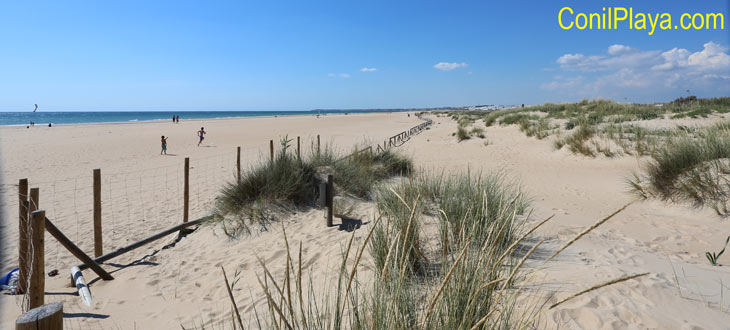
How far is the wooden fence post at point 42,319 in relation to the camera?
149 cm

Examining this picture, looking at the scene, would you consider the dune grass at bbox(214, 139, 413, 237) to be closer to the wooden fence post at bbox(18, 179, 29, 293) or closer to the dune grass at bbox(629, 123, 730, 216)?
the wooden fence post at bbox(18, 179, 29, 293)

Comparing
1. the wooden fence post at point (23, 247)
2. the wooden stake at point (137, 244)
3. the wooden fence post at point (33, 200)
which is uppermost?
the wooden fence post at point (33, 200)

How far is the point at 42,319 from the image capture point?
1513mm

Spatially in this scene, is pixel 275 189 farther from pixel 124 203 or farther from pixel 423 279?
pixel 124 203

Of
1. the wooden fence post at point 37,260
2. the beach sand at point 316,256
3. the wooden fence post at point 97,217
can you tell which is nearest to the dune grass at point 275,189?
the beach sand at point 316,256

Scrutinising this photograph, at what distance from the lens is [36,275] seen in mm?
3166

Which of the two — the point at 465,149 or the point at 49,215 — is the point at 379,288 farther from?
the point at 465,149

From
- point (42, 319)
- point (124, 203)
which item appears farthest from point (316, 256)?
point (124, 203)

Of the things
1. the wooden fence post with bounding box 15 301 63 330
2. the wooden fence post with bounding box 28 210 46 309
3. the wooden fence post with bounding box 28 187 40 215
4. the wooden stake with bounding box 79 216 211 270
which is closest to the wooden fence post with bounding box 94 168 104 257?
the wooden stake with bounding box 79 216 211 270

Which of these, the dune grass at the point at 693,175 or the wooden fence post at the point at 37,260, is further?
the dune grass at the point at 693,175

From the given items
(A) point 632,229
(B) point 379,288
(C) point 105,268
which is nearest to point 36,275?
(C) point 105,268

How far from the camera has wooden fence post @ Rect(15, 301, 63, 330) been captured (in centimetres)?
149

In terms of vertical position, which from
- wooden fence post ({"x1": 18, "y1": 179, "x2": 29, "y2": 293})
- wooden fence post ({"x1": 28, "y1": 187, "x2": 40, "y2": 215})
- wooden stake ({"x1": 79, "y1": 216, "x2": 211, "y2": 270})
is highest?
wooden fence post ({"x1": 28, "y1": 187, "x2": 40, "y2": 215})

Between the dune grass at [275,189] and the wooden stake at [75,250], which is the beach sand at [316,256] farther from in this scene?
the dune grass at [275,189]
